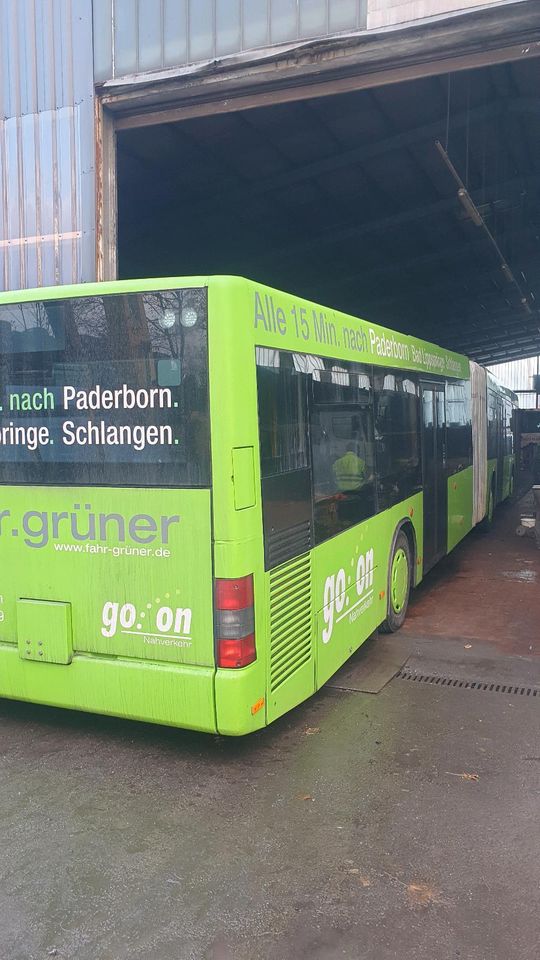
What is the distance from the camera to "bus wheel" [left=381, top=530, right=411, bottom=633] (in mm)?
7373

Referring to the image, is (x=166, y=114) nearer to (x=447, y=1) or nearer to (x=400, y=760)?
(x=447, y=1)

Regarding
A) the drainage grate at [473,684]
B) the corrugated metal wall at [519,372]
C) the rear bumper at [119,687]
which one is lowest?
the drainage grate at [473,684]

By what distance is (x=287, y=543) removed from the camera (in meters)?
4.77

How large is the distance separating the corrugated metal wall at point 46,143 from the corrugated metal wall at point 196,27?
0.28m

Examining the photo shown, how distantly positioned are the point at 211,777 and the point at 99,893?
1.23m

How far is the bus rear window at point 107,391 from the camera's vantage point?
429 cm

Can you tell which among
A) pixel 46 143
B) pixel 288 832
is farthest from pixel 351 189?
pixel 288 832

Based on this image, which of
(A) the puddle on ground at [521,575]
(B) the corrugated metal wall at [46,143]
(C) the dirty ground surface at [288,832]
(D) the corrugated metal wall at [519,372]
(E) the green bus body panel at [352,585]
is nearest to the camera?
(C) the dirty ground surface at [288,832]

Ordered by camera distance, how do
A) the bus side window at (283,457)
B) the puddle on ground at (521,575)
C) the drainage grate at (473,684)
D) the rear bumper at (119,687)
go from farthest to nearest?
the puddle on ground at (521,575), the drainage grate at (473,684), the bus side window at (283,457), the rear bumper at (119,687)

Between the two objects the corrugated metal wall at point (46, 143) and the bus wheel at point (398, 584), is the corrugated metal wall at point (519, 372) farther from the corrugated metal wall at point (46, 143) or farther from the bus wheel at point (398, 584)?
the corrugated metal wall at point (46, 143)

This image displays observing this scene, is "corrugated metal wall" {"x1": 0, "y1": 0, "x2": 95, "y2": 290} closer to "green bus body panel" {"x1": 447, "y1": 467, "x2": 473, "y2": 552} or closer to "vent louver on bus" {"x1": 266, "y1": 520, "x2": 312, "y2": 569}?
"vent louver on bus" {"x1": 266, "y1": 520, "x2": 312, "y2": 569}

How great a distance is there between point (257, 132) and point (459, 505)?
5929mm

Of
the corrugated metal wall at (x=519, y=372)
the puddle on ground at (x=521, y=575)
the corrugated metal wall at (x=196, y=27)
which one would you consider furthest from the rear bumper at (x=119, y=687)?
the corrugated metal wall at (x=519, y=372)

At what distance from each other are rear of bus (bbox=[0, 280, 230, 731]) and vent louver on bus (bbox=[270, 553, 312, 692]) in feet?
1.10
